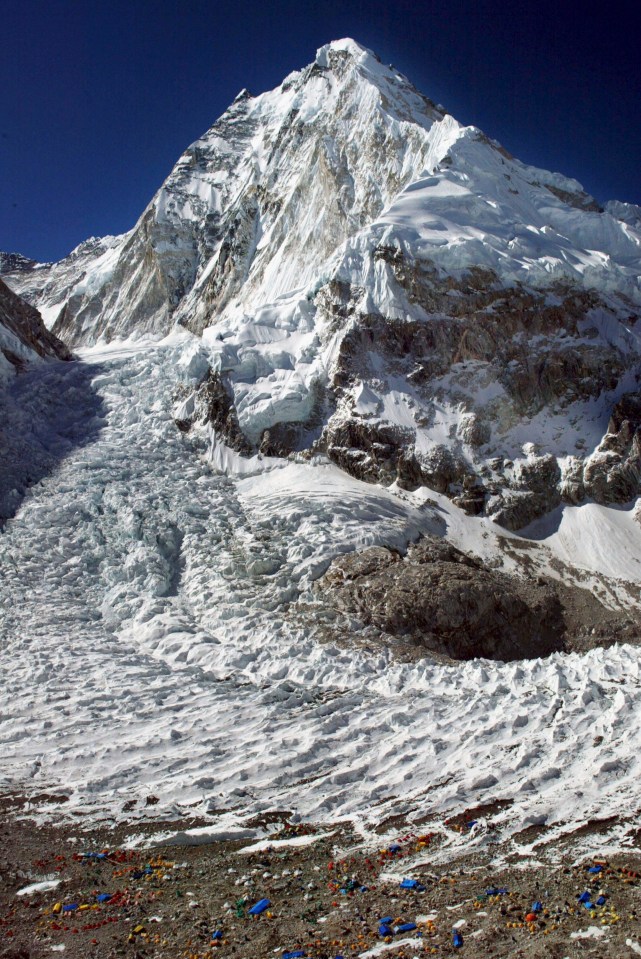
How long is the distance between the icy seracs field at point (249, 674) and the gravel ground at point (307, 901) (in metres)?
1.50

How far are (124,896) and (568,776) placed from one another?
7723 millimetres

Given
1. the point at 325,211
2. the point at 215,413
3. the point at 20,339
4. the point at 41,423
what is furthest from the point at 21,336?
the point at 325,211

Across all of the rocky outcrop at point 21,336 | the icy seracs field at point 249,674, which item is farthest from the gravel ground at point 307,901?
the rocky outcrop at point 21,336

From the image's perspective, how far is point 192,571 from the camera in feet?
81.8

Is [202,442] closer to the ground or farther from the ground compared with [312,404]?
closer to the ground

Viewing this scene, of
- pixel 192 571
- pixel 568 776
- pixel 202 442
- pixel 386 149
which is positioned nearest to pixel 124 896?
pixel 568 776

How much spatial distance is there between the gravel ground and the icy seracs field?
1.50 meters

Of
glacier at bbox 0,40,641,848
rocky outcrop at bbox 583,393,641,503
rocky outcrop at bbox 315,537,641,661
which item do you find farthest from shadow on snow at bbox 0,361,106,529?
rocky outcrop at bbox 583,393,641,503

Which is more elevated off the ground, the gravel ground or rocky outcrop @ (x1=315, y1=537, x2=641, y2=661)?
rocky outcrop @ (x1=315, y1=537, x2=641, y2=661)

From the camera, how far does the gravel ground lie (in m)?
7.49

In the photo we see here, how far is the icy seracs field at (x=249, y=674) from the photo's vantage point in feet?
42.3

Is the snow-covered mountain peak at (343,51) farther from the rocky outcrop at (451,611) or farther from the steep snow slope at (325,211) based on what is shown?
the rocky outcrop at (451,611)

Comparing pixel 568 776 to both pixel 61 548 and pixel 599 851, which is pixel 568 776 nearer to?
pixel 599 851

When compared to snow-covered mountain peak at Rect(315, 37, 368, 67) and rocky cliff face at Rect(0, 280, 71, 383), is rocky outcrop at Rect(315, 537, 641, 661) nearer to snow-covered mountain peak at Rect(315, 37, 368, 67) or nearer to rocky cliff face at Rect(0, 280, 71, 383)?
rocky cliff face at Rect(0, 280, 71, 383)
